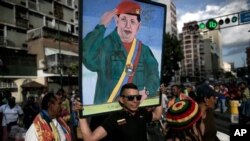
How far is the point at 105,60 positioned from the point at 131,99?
1.52 ft

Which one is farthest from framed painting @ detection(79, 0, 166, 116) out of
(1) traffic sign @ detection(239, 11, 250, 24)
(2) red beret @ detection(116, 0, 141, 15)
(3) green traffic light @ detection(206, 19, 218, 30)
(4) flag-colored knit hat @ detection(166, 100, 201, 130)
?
(3) green traffic light @ detection(206, 19, 218, 30)

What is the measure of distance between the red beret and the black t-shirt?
997 mm

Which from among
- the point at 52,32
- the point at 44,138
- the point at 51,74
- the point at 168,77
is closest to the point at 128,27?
the point at 44,138

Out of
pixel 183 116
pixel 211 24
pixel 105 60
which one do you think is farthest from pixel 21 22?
pixel 183 116

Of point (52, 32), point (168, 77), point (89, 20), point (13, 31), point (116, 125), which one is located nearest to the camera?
point (89, 20)

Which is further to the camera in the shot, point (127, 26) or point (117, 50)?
point (127, 26)

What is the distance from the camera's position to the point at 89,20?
3.27 m

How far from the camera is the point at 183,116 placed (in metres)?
2.97

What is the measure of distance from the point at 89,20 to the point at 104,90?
2.22 ft

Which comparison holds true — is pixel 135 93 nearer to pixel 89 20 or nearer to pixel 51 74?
pixel 89 20

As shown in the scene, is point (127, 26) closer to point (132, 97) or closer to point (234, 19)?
point (132, 97)

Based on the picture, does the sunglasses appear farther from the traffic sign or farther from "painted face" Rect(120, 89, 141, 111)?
the traffic sign

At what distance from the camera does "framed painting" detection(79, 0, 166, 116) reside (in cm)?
328

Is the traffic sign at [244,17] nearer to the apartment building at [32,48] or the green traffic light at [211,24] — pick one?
the green traffic light at [211,24]
